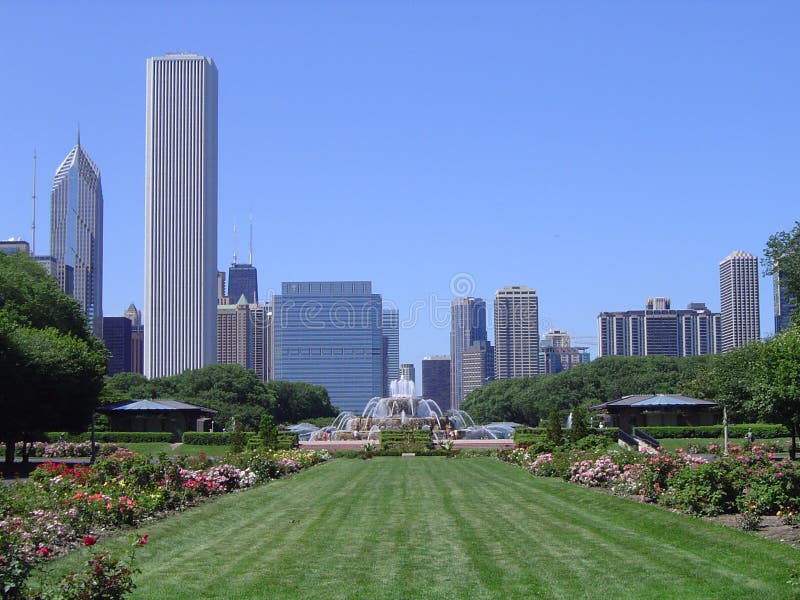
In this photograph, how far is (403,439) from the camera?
4578cm

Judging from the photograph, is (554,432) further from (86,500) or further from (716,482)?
(86,500)

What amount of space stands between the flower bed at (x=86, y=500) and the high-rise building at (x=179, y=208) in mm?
175250

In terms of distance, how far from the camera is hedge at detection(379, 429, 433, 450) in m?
43.9

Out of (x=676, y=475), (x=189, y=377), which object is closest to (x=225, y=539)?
(x=676, y=475)

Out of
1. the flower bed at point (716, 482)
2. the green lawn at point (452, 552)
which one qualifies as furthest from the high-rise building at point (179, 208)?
the flower bed at point (716, 482)

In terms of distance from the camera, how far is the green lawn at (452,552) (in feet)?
34.1

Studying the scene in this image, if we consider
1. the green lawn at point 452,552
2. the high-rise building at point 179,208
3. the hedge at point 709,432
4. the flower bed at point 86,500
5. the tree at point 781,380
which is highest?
the high-rise building at point 179,208

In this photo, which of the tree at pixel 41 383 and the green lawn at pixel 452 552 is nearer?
the green lawn at pixel 452 552

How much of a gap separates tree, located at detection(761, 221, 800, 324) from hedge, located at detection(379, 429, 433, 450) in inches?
749

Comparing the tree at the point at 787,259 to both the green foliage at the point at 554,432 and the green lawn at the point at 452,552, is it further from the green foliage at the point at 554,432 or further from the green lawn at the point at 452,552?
the green lawn at the point at 452,552

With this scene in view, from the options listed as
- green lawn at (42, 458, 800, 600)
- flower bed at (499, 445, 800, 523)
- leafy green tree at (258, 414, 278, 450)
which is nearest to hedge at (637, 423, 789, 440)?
leafy green tree at (258, 414, 278, 450)

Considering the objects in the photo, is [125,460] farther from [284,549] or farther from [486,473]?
[486,473]

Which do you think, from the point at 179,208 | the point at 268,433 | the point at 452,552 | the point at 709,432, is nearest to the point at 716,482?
the point at 452,552

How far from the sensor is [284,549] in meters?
13.2
